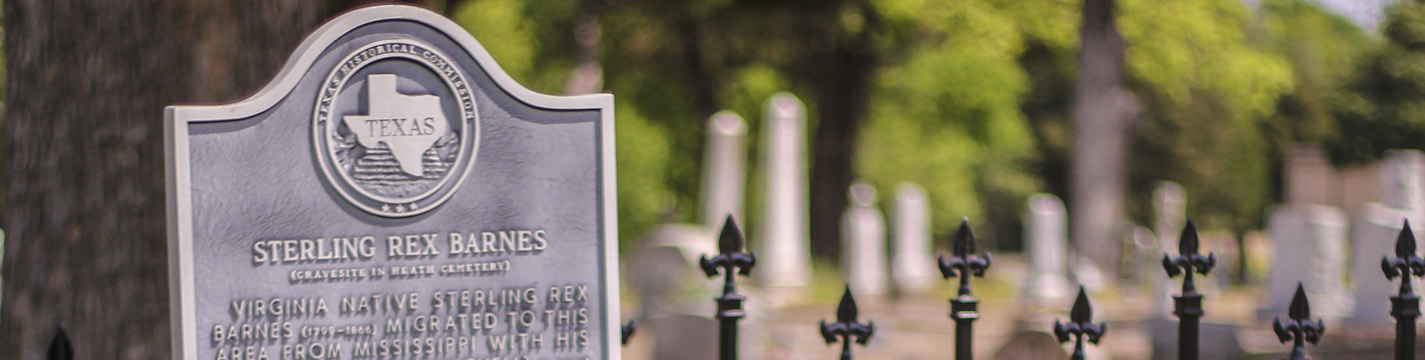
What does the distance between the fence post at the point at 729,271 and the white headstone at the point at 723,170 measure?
1312cm

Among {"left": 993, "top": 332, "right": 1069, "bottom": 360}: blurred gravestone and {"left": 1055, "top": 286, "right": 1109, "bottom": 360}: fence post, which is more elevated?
{"left": 1055, "top": 286, "right": 1109, "bottom": 360}: fence post

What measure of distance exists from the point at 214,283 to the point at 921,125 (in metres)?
28.6

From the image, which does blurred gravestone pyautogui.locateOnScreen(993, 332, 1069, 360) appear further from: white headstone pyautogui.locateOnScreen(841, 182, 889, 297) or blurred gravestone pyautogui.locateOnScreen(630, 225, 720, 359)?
white headstone pyautogui.locateOnScreen(841, 182, 889, 297)

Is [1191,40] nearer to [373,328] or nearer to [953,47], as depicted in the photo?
[953,47]

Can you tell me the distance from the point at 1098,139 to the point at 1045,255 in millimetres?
2690

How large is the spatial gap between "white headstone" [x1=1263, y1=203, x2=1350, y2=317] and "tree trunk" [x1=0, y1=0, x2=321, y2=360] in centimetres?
1244

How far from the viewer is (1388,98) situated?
1548 inches

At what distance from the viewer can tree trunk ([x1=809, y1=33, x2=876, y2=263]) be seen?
2542 centimetres

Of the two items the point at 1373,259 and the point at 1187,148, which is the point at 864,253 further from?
the point at 1187,148

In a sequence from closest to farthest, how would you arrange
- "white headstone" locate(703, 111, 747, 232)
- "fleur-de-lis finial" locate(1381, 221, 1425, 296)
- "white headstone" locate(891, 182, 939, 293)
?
"fleur-de-lis finial" locate(1381, 221, 1425, 296) < "white headstone" locate(703, 111, 747, 232) < "white headstone" locate(891, 182, 939, 293)

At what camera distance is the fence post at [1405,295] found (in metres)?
4.70

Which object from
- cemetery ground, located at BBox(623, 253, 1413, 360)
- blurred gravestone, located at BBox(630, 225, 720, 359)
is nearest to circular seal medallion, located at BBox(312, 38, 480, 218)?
cemetery ground, located at BBox(623, 253, 1413, 360)

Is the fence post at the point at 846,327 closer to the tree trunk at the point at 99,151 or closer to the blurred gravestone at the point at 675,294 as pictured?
the tree trunk at the point at 99,151

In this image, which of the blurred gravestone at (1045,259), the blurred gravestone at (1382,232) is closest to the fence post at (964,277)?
the blurred gravestone at (1382,232)
